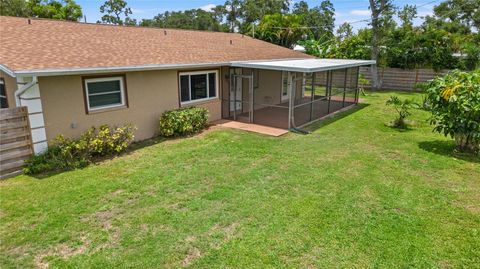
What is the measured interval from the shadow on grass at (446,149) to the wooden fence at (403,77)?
12838mm

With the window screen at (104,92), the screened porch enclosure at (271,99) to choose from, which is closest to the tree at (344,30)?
the screened porch enclosure at (271,99)

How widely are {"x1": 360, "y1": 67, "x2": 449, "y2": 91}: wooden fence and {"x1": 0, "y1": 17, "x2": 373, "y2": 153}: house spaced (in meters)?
8.18

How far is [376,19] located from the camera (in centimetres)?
2089

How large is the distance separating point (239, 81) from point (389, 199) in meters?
8.93

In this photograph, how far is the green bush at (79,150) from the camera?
746 cm

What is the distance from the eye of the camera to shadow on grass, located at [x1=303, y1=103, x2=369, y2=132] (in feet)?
39.0

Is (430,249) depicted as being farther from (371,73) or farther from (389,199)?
(371,73)

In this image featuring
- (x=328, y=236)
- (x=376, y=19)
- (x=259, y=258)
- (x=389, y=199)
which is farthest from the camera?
(x=376, y=19)

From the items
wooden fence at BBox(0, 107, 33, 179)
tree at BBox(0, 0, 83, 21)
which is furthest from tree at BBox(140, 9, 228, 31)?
wooden fence at BBox(0, 107, 33, 179)

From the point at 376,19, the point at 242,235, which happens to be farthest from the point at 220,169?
the point at 376,19

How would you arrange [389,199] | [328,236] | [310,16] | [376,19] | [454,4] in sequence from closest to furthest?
[328,236]
[389,199]
[376,19]
[454,4]
[310,16]

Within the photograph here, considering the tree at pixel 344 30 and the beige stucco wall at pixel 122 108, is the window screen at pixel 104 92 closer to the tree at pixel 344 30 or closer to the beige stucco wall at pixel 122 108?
the beige stucco wall at pixel 122 108

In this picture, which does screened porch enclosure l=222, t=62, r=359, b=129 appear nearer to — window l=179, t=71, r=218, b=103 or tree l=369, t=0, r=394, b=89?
window l=179, t=71, r=218, b=103

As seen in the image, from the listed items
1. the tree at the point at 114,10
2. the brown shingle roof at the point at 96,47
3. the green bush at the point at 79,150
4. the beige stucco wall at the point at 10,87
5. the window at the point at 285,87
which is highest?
the tree at the point at 114,10
